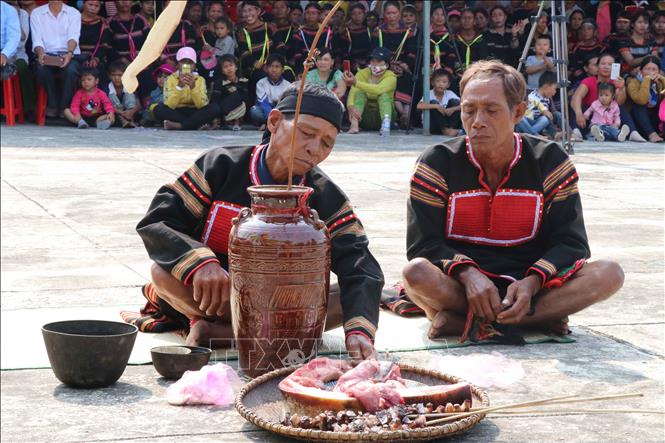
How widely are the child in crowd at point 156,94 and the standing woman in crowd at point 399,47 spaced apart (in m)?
2.85

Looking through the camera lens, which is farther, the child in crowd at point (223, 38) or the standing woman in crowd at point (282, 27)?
the standing woman in crowd at point (282, 27)

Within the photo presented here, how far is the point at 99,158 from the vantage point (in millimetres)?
10531

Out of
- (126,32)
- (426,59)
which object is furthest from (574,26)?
(126,32)

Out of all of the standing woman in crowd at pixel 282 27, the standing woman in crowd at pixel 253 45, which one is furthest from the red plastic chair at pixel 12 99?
the standing woman in crowd at pixel 282 27

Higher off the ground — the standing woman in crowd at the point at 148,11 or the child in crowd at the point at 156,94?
the standing woman in crowd at the point at 148,11

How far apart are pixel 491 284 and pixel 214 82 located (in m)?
11.1

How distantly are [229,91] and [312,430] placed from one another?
1224cm

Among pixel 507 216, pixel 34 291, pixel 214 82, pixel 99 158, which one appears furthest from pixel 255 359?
pixel 214 82

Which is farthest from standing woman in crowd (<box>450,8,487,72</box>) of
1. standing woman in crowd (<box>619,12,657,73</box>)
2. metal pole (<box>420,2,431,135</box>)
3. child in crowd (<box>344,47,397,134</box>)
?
standing woman in crowd (<box>619,12,657,73</box>)

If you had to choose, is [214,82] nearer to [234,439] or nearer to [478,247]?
[478,247]

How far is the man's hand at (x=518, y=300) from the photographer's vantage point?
161 inches

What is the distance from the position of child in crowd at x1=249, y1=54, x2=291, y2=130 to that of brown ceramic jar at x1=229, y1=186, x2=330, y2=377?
11.2 m

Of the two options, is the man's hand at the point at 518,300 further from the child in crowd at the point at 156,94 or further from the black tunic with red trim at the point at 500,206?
the child in crowd at the point at 156,94

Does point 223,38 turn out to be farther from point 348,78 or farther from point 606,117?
point 606,117
